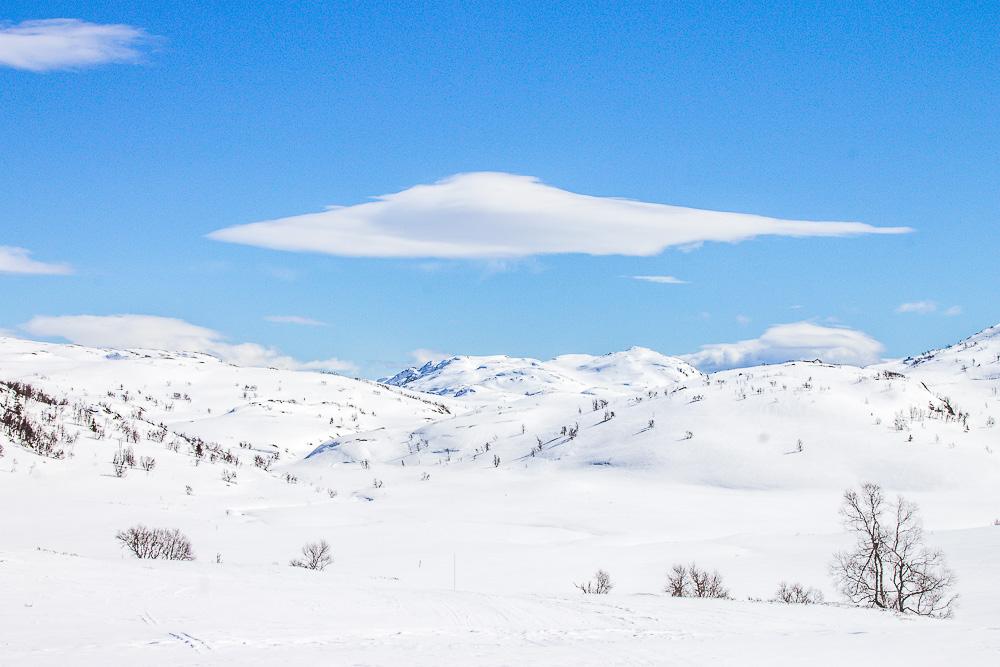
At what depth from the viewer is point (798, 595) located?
3484 centimetres

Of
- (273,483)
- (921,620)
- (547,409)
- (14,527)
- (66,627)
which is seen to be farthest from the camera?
(547,409)

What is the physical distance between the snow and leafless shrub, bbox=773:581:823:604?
1118mm

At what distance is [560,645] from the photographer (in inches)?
784

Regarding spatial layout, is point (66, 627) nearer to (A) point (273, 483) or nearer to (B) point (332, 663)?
(B) point (332, 663)

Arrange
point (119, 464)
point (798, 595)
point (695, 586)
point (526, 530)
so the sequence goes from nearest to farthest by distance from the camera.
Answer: point (798, 595) → point (695, 586) → point (526, 530) → point (119, 464)

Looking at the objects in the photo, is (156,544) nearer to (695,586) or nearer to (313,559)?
(313,559)

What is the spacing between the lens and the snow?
63.6 ft

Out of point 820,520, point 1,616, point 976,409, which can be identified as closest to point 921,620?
point 1,616

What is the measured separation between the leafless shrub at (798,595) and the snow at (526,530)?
1.12 meters

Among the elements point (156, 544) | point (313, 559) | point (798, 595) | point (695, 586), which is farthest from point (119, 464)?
point (798, 595)

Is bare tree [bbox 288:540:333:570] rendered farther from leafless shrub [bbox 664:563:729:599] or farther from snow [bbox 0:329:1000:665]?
leafless shrub [bbox 664:563:729:599]

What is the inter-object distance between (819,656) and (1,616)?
18195mm

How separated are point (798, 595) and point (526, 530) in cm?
2537

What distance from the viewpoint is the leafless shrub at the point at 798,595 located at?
34219 mm
